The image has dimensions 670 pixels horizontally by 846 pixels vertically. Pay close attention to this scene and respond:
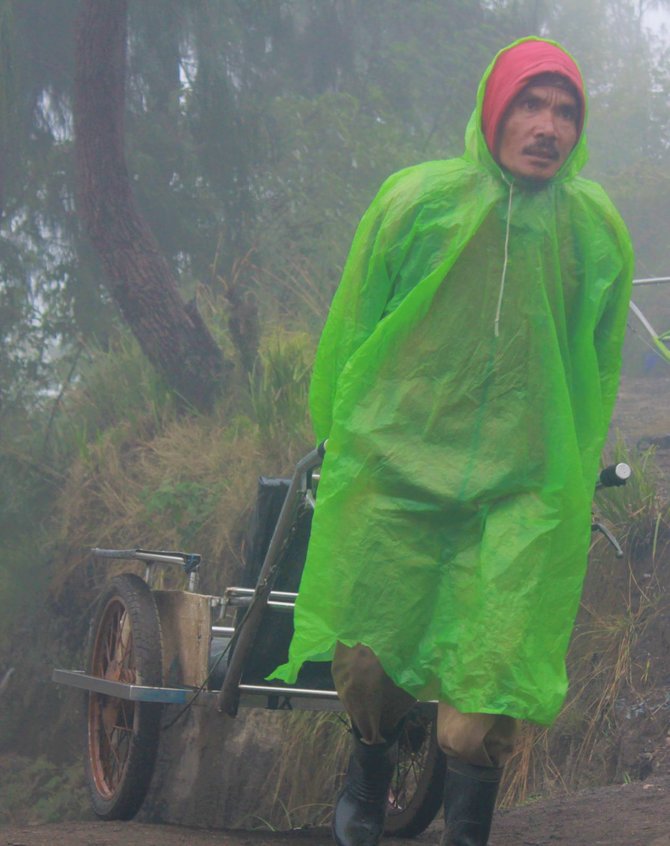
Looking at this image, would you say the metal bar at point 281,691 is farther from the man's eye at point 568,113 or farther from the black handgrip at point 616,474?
the man's eye at point 568,113

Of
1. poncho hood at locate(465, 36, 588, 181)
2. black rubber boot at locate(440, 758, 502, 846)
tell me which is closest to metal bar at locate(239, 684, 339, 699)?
black rubber boot at locate(440, 758, 502, 846)

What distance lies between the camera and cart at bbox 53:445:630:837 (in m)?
4.02

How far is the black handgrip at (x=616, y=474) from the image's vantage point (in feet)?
10.6

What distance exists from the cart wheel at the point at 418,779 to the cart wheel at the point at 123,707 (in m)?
0.82

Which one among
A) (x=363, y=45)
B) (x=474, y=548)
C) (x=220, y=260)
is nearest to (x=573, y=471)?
(x=474, y=548)

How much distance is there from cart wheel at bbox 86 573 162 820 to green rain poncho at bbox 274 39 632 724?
1.13m

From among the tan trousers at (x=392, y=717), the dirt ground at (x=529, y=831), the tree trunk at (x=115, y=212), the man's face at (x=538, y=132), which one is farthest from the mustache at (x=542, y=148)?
the tree trunk at (x=115, y=212)

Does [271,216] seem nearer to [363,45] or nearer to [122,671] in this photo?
[363,45]

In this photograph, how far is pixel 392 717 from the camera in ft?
10.9

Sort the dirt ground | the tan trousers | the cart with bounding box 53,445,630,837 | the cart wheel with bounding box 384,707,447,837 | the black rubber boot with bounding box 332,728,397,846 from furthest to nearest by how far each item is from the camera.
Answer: the cart wheel with bounding box 384,707,447,837
the cart with bounding box 53,445,630,837
the dirt ground
the black rubber boot with bounding box 332,728,397,846
the tan trousers

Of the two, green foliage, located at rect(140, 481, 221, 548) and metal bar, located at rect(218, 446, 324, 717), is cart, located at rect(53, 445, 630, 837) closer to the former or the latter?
metal bar, located at rect(218, 446, 324, 717)

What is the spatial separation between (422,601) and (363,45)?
38.8 ft

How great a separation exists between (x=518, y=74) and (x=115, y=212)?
23.7 ft

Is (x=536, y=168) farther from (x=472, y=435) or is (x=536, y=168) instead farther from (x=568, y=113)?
(x=472, y=435)
